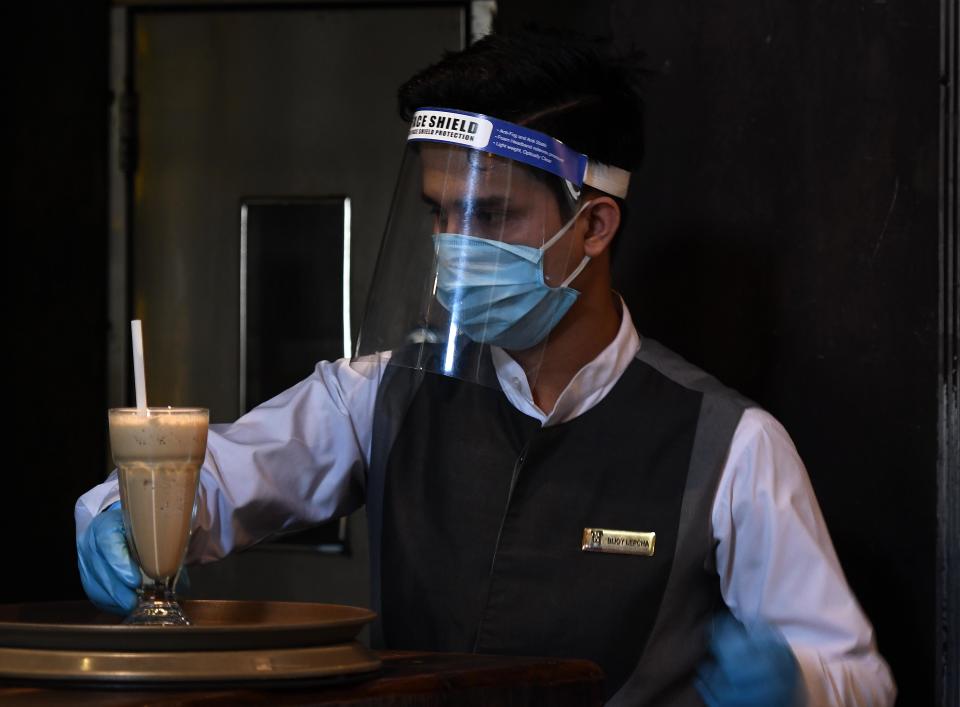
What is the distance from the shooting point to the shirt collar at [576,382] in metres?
1.85

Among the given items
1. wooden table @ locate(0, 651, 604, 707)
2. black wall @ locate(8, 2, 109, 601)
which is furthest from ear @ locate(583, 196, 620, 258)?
black wall @ locate(8, 2, 109, 601)

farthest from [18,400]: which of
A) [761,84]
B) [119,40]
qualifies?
[761,84]

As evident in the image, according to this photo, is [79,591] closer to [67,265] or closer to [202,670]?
[67,265]

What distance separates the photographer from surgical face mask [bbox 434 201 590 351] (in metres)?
1.79

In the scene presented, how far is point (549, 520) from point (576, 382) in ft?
0.67

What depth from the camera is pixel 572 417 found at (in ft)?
6.08

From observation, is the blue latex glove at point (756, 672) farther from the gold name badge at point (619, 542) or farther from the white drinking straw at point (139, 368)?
the white drinking straw at point (139, 368)

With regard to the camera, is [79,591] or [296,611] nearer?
[296,611]

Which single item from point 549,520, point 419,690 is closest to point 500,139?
point 549,520

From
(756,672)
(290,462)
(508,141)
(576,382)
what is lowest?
(756,672)

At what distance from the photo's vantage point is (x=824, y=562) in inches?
64.9

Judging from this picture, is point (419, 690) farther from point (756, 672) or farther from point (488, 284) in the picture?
point (488, 284)

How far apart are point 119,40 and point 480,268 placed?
1.90 metres

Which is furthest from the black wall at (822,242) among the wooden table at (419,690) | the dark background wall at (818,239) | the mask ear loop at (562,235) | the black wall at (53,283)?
the black wall at (53,283)
